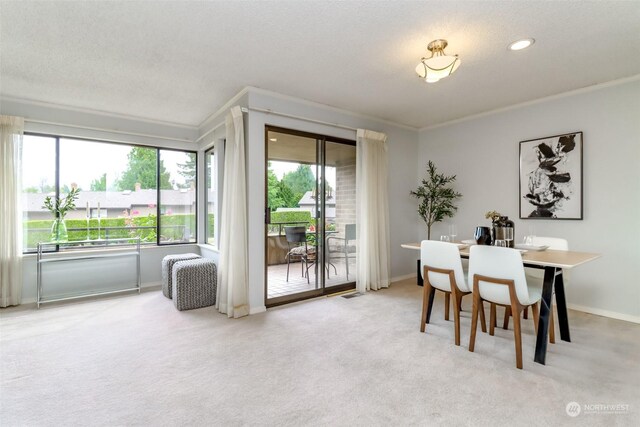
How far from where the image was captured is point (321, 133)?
3.97 metres

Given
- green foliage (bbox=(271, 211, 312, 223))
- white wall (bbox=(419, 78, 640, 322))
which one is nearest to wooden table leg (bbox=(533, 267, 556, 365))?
white wall (bbox=(419, 78, 640, 322))

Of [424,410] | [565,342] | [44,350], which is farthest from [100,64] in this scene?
[565,342]

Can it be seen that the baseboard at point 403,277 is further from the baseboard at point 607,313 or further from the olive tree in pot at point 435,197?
the baseboard at point 607,313

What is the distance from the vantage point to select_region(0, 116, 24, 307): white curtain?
3.52m

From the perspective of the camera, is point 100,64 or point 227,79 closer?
point 100,64

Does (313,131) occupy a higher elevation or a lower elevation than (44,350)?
higher

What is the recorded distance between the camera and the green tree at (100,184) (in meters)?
4.32

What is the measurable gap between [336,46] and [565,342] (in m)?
3.25

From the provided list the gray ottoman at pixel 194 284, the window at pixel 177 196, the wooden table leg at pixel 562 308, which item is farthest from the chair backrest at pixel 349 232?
the window at pixel 177 196

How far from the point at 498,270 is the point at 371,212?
2.17 meters

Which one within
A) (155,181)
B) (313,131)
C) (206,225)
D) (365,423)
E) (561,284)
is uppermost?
(313,131)

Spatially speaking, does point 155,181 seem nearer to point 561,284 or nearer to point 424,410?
point 424,410

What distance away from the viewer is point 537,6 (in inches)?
79.5

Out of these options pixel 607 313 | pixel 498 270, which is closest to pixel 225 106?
pixel 498 270
